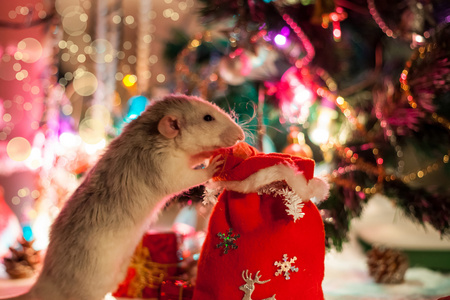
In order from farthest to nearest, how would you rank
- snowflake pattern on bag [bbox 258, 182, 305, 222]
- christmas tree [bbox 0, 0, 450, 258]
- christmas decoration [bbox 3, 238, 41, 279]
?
christmas decoration [bbox 3, 238, 41, 279] < christmas tree [bbox 0, 0, 450, 258] < snowflake pattern on bag [bbox 258, 182, 305, 222]

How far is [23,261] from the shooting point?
101 centimetres

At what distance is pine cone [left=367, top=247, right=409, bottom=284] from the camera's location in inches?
38.8

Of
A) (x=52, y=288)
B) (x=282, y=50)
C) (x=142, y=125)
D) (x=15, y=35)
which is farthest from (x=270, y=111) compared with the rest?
(x=15, y=35)

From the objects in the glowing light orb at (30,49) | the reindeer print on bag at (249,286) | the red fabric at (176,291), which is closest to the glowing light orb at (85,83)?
the glowing light orb at (30,49)

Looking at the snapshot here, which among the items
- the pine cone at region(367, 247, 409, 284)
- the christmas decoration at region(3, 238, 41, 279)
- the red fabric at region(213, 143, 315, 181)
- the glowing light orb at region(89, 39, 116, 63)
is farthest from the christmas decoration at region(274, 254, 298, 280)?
the glowing light orb at region(89, 39, 116, 63)

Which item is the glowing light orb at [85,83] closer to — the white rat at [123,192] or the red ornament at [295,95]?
the red ornament at [295,95]

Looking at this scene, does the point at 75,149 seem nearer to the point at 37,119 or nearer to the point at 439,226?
the point at 37,119

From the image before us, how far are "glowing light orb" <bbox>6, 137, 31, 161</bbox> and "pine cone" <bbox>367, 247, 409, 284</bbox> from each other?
1.17 m

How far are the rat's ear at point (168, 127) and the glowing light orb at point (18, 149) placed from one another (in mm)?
1042

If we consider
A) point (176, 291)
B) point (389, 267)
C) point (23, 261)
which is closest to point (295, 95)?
point (389, 267)

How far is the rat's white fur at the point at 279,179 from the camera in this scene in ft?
1.86

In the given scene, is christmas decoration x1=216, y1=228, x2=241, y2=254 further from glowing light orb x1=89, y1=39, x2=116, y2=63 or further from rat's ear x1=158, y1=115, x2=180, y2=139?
glowing light orb x1=89, y1=39, x2=116, y2=63

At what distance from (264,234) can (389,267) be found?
1.84ft

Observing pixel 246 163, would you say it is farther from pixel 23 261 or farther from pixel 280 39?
pixel 23 261
